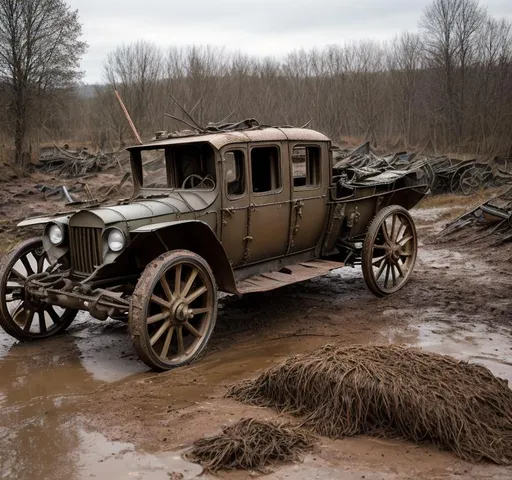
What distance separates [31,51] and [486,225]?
894 inches

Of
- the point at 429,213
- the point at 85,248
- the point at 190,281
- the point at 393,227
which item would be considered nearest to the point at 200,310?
the point at 190,281

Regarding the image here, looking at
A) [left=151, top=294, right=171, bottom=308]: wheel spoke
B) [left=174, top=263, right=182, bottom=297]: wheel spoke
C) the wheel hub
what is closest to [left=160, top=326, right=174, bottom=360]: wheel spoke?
the wheel hub

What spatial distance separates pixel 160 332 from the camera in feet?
16.9

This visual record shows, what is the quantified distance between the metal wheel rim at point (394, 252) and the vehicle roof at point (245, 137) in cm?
163

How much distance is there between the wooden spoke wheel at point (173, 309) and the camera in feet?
16.1

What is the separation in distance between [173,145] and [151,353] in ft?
7.92

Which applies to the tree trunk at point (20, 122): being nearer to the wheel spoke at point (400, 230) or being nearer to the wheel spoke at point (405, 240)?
the wheel spoke at point (400, 230)

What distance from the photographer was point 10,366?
5.48 m

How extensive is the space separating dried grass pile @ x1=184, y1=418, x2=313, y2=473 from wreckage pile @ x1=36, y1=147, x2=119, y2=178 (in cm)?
2175

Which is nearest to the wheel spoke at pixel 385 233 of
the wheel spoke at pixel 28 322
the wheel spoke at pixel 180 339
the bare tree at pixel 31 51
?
the wheel spoke at pixel 180 339

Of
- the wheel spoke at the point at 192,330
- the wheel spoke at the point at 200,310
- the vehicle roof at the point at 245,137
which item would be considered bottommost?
the wheel spoke at the point at 192,330

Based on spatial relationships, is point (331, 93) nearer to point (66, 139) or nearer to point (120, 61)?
point (120, 61)

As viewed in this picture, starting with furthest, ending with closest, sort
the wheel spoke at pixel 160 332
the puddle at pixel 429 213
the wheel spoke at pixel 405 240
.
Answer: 1. the puddle at pixel 429 213
2. the wheel spoke at pixel 405 240
3. the wheel spoke at pixel 160 332

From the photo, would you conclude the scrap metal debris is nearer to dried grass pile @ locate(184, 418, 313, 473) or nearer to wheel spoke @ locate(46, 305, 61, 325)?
wheel spoke @ locate(46, 305, 61, 325)
